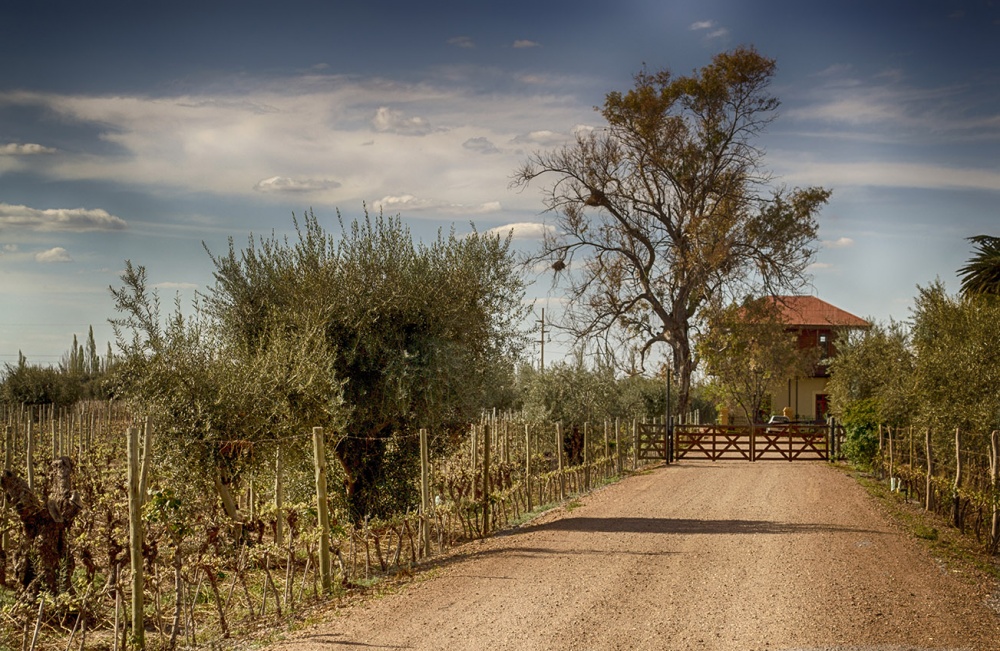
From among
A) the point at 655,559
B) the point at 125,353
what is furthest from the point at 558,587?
the point at 125,353

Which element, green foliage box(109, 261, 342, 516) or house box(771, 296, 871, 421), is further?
house box(771, 296, 871, 421)

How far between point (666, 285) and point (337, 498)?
73.5ft

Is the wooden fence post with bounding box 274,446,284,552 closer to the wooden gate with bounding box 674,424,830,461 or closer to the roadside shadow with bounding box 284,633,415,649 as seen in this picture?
the roadside shadow with bounding box 284,633,415,649

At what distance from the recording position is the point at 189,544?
476 inches

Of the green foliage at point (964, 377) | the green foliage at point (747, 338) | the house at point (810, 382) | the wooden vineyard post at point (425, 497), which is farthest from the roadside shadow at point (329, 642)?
the house at point (810, 382)

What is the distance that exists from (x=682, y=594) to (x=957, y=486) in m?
7.64

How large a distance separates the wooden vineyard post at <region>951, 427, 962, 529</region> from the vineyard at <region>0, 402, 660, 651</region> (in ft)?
23.7

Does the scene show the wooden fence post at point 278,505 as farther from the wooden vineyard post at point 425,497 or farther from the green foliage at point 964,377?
the green foliage at point 964,377

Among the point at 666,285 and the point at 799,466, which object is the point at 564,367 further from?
the point at 799,466

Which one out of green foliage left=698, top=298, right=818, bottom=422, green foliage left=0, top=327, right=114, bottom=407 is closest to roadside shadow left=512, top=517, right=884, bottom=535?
green foliage left=698, top=298, right=818, bottom=422

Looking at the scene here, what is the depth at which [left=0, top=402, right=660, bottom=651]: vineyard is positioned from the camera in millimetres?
9023

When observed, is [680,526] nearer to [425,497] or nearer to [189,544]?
[425,497]

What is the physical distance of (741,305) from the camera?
34844 millimetres

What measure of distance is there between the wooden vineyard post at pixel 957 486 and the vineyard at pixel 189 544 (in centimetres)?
723
